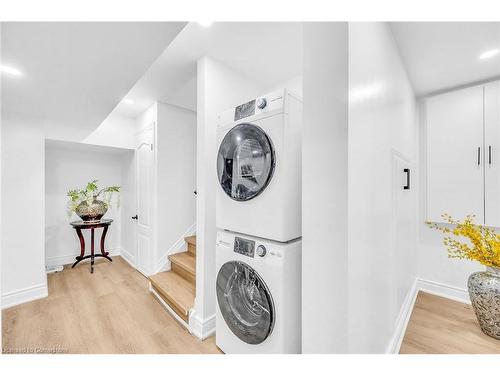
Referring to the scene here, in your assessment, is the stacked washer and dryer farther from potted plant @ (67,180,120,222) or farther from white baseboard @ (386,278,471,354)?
potted plant @ (67,180,120,222)

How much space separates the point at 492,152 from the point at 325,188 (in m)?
2.25

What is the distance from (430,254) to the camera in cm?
253

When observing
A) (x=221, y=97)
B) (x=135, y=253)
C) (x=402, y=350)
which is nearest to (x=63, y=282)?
(x=135, y=253)

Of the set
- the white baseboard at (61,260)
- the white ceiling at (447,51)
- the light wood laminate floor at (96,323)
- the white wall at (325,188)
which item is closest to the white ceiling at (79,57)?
the white wall at (325,188)

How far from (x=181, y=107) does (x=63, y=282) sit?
2765 mm

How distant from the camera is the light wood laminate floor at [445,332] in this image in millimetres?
1644

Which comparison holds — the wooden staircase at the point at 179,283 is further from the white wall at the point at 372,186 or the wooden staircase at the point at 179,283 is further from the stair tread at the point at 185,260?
the white wall at the point at 372,186

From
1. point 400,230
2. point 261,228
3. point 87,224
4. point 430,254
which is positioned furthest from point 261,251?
point 87,224

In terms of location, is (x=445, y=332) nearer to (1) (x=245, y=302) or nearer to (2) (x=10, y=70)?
(1) (x=245, y=302)

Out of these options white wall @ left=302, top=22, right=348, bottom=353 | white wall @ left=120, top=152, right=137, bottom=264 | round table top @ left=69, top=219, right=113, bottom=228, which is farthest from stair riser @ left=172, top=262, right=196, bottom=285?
white wall @ left=302, top=22, right=348, bottom=353

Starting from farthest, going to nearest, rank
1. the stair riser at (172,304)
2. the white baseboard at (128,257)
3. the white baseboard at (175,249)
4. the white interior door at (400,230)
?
the white baseboard at (128,257)
the white baseboard at (175,249)
the stair riser at (172,304)
the white interior door at (400,230)

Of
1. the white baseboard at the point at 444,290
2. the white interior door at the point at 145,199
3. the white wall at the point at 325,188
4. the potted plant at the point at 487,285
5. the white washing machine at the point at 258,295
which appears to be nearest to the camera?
the white wall at the point at 325,188
